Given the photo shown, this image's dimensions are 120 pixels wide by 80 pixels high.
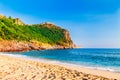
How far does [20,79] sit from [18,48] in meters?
94.6

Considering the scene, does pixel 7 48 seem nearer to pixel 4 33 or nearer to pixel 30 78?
pixel 4 33

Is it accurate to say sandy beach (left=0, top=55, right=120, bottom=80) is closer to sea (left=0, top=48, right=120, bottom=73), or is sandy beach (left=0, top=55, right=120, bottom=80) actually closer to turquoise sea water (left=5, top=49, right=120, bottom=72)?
sea (left=0, top=48, right=120, bottom=73)

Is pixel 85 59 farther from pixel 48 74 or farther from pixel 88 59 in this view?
pixel 48 74

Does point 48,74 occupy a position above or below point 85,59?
above

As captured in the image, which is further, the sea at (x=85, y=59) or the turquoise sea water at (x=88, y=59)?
the turquoise sea water at (x=88, y=59)

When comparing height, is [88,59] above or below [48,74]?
below

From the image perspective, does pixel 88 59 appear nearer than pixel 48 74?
No

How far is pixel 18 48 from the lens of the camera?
10731 cm

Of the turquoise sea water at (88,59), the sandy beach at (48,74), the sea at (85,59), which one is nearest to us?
the sandy beach at (48,74)

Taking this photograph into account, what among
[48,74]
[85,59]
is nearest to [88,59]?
[85,59]

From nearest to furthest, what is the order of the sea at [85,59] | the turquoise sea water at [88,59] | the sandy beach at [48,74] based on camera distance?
the sandy beach at [48,74] → the sea at [85,59] → the turquoise sea water at [88,59]

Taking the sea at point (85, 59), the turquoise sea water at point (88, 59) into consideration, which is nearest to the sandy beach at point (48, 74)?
the sea at point (85, 59)

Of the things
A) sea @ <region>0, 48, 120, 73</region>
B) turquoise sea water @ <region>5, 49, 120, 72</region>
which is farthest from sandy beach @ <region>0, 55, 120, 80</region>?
turquoise sea water @ <region>5, 49, 120, 72</region>

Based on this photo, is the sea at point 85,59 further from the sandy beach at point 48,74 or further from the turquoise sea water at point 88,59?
the sandy beach at point 48,74
